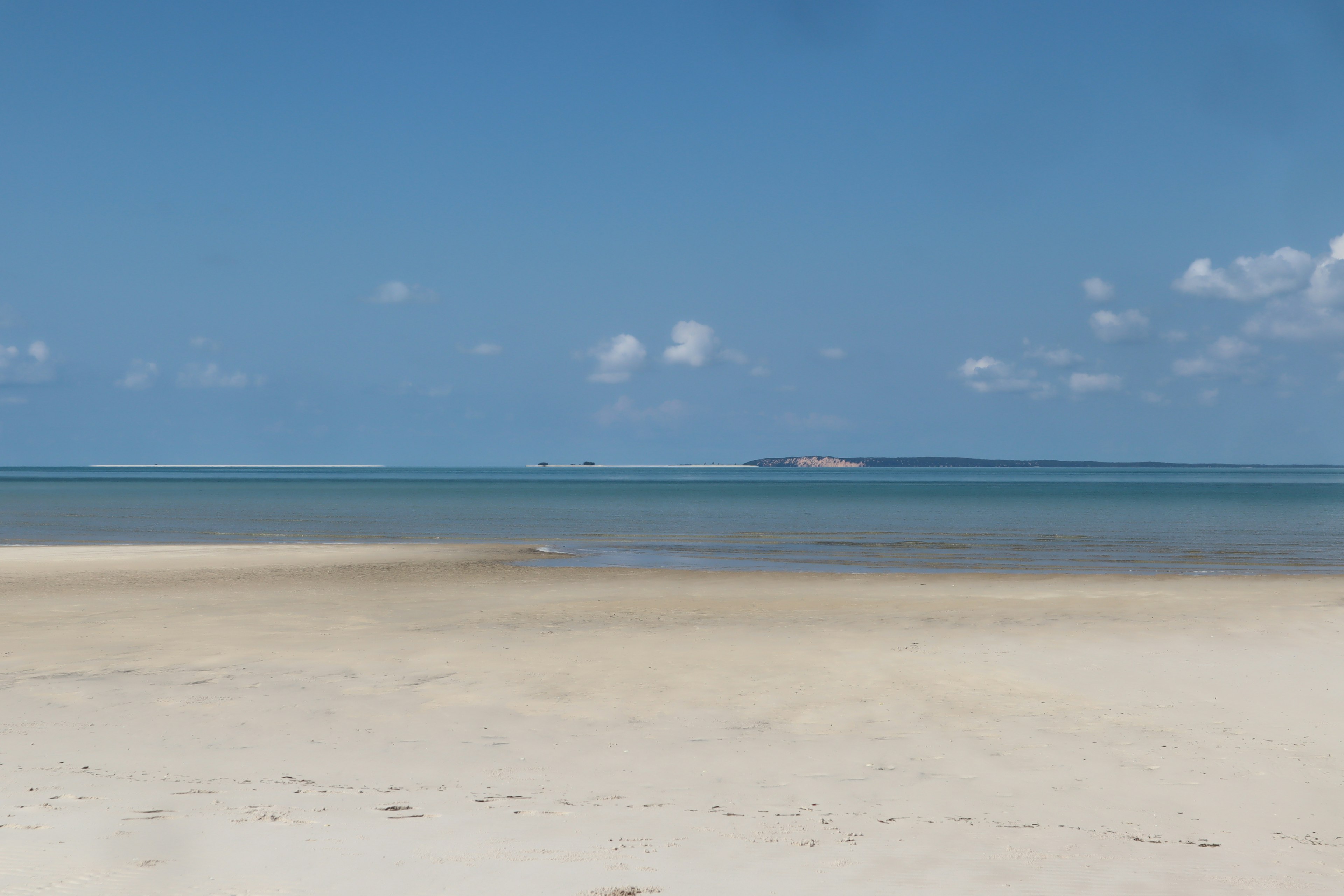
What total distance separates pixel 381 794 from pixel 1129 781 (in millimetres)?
6195

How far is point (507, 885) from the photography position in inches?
247

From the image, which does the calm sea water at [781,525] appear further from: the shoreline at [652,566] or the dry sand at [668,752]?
the dry sand at [668,752]

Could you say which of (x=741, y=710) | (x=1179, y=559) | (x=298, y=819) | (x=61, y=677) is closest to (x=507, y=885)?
(x=298, y=819)

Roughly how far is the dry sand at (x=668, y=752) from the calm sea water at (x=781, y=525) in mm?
14236

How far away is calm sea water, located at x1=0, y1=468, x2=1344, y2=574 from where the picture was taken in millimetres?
34062

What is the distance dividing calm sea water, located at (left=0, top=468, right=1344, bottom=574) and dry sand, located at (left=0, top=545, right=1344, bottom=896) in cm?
1424

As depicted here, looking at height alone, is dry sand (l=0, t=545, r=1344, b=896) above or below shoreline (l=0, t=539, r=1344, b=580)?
above

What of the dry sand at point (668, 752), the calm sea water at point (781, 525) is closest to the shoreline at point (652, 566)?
the calm sea water at point (781, 525)

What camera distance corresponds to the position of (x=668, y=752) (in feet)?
31.8

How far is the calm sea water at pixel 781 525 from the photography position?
34062 millimetres

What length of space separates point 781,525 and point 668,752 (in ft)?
145

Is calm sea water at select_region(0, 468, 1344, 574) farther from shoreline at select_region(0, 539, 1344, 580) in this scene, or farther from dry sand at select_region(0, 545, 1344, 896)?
dry sand at select_region(0, 545, 1344, 896)

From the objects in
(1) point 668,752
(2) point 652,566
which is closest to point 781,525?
(2) point 652,566

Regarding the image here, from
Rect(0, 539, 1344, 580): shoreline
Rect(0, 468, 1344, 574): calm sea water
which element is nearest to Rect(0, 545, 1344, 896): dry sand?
Rect(0, 539, 1344, 580): shoreline
